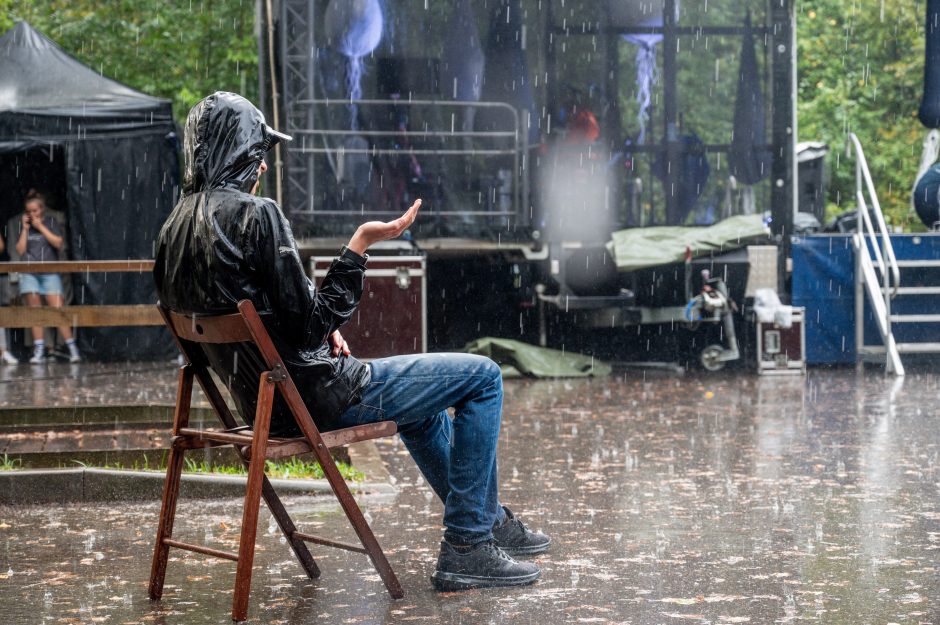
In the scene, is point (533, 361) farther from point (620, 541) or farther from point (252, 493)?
point (252, 493)

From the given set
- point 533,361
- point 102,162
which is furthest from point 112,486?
point 102,162

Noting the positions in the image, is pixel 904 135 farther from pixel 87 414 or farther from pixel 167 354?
pixel 87 414

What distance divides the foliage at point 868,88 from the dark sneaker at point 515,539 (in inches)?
1135

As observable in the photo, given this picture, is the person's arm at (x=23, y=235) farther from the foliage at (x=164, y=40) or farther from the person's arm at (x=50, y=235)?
the foliage at (x=164, y=40)

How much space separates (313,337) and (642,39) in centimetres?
1145

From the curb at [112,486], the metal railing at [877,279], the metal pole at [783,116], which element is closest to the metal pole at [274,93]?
the metal pole at [783,116]

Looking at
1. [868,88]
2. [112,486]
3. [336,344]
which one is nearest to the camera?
[336,344]

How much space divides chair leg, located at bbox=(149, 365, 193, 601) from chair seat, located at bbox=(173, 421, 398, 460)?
0.05 meters

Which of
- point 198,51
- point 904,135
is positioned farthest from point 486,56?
point 904,135

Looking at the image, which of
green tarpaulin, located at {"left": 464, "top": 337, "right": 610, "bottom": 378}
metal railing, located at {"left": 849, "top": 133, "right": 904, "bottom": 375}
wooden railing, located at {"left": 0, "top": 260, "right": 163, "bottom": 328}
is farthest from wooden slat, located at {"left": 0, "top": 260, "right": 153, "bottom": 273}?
metal railing, located at {"left": 849, "top": 133, "right": 904, "bottom": 375}

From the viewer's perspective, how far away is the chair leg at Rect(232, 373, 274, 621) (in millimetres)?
4320

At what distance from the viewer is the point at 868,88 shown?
34.5 m

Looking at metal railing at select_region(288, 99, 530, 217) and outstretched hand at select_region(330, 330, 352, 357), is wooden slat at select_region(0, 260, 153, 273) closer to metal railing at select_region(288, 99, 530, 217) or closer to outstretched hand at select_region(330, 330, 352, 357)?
metal railing at select_region(288, 99, 530, 217)

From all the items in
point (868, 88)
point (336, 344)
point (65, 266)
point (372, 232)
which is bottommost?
point (65, 266)
